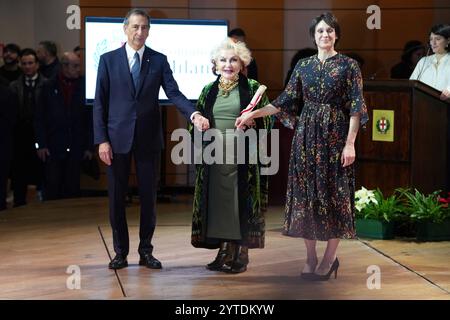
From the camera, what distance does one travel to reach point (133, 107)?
21.4 ft

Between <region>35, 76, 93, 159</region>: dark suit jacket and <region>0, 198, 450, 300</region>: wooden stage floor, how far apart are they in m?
1.32

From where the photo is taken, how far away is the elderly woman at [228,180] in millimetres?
6453

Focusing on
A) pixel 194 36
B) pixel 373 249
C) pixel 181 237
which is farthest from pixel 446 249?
pixel 194 36

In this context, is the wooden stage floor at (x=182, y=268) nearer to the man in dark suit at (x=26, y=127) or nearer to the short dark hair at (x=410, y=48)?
the man in dark suit at (x=26, y=127)

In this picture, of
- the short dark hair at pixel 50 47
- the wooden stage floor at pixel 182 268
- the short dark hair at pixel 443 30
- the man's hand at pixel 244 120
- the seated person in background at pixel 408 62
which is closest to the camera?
the wooden stage floor at pixel 182 268

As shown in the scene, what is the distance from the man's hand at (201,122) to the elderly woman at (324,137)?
19 cm

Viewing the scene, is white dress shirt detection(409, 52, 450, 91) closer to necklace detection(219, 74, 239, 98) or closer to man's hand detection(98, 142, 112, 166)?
necklace detection(219, 74, 239, 98)

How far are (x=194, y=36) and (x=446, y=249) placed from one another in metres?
3.40

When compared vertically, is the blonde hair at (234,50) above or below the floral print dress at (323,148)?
above

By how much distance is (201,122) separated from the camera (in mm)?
6309

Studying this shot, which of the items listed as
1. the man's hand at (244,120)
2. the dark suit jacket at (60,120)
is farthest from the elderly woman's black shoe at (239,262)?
the dark suit jacket at (60,120)

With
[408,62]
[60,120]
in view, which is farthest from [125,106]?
[408,62]

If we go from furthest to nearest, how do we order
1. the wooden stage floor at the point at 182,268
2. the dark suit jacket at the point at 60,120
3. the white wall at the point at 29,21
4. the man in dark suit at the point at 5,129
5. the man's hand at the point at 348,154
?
1. the white wall at the point at 29,21
2. the dark suit jacket at the point at 60,120
3. the man in dark suit at the point at 5,129
4. the man's hand at the point at 348,154
5. the wooden stage floor at the point at 182,268

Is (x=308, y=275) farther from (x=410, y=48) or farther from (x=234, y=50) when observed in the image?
(x=410, y=48)
